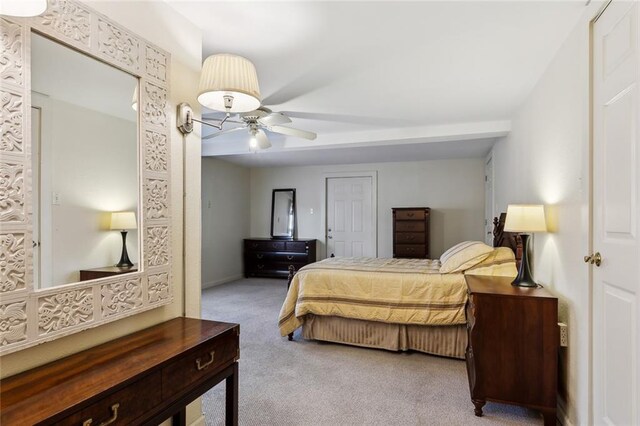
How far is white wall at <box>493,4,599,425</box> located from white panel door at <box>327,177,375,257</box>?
3963 millimetres

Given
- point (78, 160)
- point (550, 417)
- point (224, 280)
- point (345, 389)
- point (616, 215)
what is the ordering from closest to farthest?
point (78, 160)
point (616, 215)
point (550, 417)
point (345, 389)
point (224, 280)

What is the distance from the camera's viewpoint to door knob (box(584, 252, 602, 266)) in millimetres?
1624

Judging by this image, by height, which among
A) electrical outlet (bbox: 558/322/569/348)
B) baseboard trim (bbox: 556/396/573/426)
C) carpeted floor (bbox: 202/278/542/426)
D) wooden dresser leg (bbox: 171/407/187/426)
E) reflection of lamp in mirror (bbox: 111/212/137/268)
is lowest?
carpeted floor (bbox: 202/278/542/426)

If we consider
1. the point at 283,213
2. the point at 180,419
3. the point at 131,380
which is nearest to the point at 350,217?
the point at 283,213

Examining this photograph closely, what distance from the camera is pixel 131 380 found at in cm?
111

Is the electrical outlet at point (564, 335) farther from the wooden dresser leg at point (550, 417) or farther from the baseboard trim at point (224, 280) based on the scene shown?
the baseboard trim at point (224, 280)

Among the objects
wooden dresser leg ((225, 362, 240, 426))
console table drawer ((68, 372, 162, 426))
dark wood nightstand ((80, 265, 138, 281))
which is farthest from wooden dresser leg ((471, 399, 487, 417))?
dark wood nightstand ((80, 265, 138, 281))

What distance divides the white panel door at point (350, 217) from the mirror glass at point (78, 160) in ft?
17.9

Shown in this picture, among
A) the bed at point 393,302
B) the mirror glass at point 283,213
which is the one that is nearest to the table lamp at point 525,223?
the bed at point 393,302

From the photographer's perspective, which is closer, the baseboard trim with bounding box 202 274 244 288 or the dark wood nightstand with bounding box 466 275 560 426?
the dark wood nightstand with bounding box 466 275 560 426

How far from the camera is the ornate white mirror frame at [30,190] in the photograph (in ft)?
3.59

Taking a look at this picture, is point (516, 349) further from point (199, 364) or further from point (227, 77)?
point (227, 77)

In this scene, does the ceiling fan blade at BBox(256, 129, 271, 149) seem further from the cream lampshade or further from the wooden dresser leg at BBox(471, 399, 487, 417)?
the wooden dresser leg at BBox(471, 399, 487, 417)

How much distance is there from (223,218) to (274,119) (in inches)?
147
